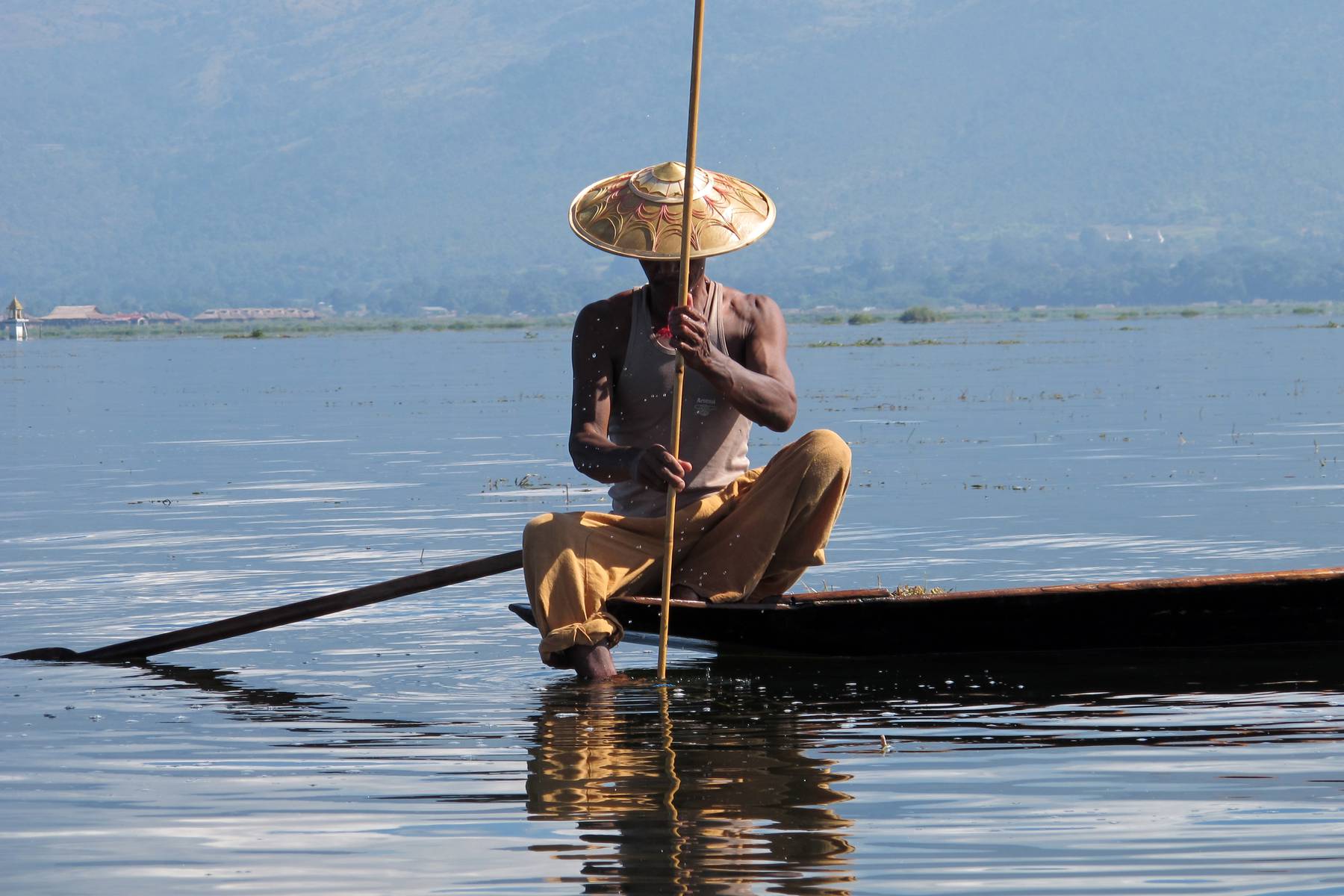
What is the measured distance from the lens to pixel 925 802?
20.2 feet

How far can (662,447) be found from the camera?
25.4ft

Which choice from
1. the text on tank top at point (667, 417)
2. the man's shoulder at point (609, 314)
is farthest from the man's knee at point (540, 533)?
the man's shoulder at point (609, 314)

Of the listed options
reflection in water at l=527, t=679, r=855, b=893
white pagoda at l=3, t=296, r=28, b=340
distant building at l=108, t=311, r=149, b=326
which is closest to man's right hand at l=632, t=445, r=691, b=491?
reflection in water at l=527, t=679, r=855, b=893

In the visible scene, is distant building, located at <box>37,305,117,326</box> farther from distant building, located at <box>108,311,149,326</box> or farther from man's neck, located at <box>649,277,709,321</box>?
man's neck, located at <box>649,277,709,321</box>

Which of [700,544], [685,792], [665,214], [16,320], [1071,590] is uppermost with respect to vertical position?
[16,320]

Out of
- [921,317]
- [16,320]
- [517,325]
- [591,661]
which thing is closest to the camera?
[591,661]

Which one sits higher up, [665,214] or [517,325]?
[517,325]

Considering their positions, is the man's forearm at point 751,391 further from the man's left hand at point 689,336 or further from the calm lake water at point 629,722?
the calm lake water at point 629,722

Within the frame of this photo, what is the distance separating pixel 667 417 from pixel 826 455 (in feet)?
2.03

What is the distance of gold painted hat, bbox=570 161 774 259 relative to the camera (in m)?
7.87

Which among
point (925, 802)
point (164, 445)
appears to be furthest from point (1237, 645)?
point (164, 445)

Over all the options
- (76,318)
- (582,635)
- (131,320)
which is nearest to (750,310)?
(582,635)

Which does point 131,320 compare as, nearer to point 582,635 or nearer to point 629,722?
point 582,635

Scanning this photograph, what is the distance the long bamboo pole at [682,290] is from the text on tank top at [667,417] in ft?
0.22
